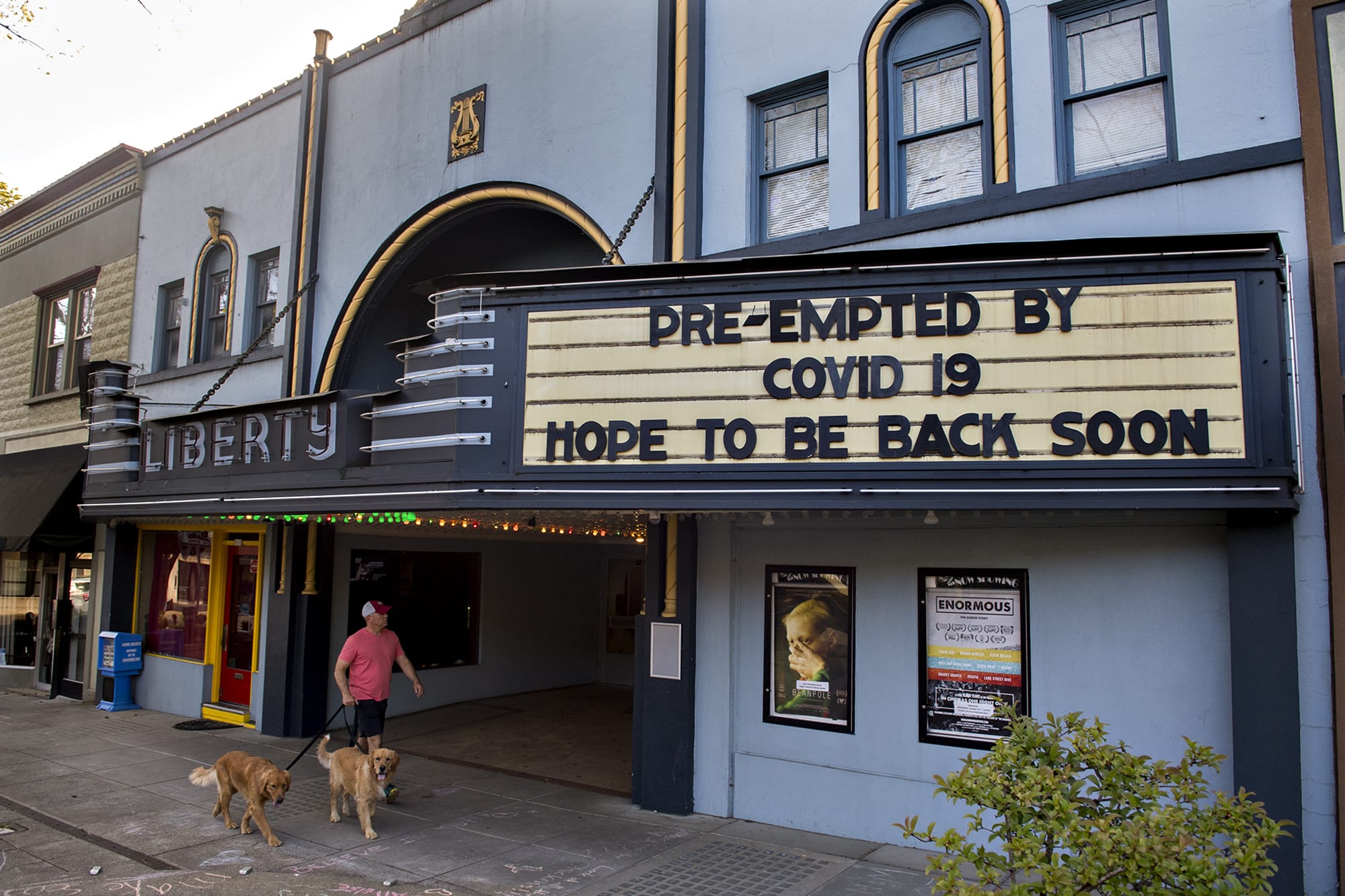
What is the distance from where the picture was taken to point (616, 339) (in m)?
7.44

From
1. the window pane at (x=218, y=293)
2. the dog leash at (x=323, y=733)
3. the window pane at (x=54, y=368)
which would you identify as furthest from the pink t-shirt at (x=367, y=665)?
the window pane at (x=54, y=368)

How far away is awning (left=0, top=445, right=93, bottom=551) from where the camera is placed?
1473 cm

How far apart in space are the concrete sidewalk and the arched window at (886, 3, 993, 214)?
539 centimetres

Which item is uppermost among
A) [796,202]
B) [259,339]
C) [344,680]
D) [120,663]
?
[796,202]

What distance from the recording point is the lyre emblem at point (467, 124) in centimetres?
1108

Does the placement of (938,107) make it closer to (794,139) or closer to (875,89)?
(875,89)

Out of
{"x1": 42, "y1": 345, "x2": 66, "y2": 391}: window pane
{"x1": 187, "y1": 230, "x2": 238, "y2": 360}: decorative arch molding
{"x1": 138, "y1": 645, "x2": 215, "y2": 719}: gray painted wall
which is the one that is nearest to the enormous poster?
{"x1": 138, "y1": 645, "x2": 215, "y2": 719}: gray painted wall

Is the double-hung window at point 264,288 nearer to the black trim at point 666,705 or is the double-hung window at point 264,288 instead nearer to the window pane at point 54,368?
the window pane at point 54,368

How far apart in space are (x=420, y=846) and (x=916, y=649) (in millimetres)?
4299

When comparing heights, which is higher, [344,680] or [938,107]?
[938,107]

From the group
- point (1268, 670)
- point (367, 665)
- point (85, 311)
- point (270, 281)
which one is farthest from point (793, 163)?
point (85, 311)

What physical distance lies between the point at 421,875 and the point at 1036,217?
6755 millimetres

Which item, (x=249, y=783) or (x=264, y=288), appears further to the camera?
(x=264, y=288)

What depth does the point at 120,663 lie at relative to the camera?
1459cm
